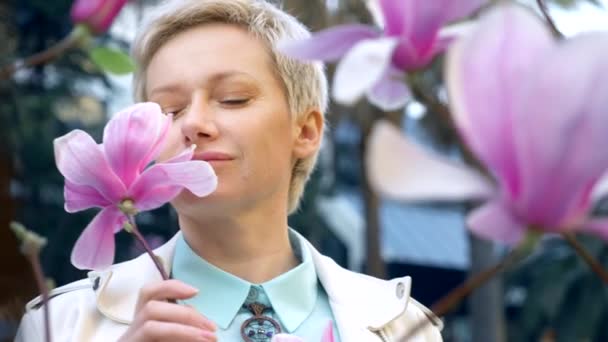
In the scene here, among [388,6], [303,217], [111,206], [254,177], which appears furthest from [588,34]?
[303,217]

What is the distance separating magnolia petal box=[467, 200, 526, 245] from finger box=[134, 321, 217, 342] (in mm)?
348

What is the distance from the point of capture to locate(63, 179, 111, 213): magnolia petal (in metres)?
0.64

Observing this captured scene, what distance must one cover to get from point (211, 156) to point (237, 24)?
0.21 m

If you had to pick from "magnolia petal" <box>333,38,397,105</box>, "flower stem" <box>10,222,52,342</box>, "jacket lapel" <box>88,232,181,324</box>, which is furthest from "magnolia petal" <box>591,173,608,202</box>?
"jacket lapel" <box>88,232,181,324</box>

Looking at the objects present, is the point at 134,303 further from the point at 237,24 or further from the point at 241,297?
the point at 237,24

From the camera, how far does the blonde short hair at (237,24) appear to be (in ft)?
3.54

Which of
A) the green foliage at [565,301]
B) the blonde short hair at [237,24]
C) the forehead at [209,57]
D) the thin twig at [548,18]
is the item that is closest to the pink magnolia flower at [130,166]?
the thin twig at [548,18]

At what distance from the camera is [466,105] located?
1.29ft

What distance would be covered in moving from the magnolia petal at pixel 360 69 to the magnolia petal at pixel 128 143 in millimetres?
198

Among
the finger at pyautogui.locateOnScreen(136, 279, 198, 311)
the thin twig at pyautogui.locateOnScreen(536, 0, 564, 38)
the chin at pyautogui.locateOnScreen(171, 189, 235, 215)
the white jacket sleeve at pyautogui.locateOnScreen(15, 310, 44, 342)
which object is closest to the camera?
the thin twig at pyautogui.locateOnScreen(536, 0, 564, 38)

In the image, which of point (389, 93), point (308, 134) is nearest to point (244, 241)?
point (308, 134)

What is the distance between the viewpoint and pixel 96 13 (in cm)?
52

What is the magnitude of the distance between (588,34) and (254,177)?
0.65 m

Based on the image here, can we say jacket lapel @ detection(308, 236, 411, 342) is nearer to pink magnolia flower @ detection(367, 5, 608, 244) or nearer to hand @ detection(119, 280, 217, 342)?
hand @ detection(119, 280, 217, 342)
